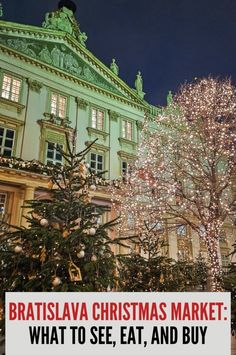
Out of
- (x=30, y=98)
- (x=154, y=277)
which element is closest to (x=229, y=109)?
(x=154, y=277)

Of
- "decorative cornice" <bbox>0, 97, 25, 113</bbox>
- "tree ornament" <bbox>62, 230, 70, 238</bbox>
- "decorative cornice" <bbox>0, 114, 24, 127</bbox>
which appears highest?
"decorative cornice" <bbox>0, 97, 25, 113</bbox>

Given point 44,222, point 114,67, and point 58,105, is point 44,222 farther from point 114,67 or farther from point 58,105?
point 114,67

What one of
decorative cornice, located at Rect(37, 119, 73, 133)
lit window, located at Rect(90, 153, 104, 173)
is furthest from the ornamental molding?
lit window, located at Rect(90, 153, 104, 173)

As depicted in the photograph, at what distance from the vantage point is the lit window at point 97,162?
64.1 feet

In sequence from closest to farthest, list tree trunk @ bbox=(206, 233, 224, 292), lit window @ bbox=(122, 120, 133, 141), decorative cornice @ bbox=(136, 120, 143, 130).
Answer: tree trunk @ bbox=(206, 233, 224, 292)
lit window @ bbox=(122, 120, 133, 141)
decorative cornice @ bbox=(136, 120, 143, 130)

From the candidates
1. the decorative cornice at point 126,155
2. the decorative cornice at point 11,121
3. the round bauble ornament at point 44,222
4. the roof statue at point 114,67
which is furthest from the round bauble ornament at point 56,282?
the roof statue at point 114,67

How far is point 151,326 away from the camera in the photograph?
9.05 ft

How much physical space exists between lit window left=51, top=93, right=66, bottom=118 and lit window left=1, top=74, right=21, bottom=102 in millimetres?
2484

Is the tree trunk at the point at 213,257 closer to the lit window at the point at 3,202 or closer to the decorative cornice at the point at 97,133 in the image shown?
the lit window at the point at 3,202

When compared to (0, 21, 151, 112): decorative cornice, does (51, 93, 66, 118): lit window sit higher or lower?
lower

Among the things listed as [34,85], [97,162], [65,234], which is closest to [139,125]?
[97,162]

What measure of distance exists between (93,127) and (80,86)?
3476 mm

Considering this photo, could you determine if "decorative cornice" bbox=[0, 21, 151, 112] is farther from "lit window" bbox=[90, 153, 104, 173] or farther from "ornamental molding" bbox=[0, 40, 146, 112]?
"lit window" bbox=[90, 153, 104, 173]

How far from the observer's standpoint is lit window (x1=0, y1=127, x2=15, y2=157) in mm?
15855
